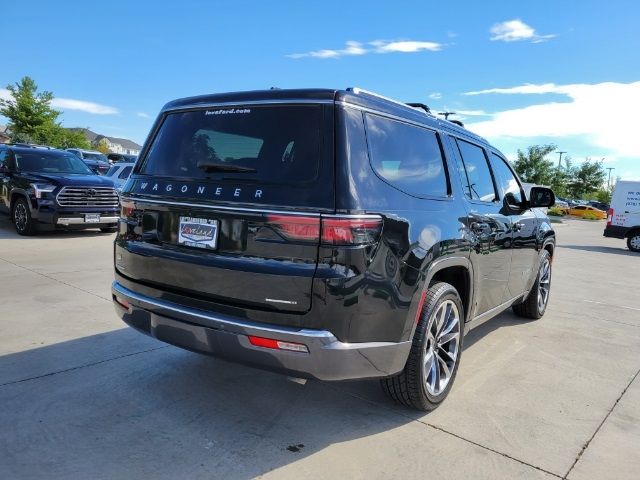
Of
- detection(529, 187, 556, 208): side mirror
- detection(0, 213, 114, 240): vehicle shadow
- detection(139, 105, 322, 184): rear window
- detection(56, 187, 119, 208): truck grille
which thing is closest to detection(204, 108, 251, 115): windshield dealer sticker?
detection(139, 105, 322, 184): rear window

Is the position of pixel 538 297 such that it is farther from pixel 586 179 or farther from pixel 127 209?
pixel 586 179

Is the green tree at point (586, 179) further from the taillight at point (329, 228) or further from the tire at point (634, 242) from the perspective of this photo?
the taillight at point (329, 228)

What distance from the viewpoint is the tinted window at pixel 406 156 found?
116 inches

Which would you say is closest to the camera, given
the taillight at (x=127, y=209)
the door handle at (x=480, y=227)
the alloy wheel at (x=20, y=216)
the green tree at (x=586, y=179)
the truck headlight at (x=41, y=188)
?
the taillight at (x=127, y=209)

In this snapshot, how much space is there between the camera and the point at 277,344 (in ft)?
8.63

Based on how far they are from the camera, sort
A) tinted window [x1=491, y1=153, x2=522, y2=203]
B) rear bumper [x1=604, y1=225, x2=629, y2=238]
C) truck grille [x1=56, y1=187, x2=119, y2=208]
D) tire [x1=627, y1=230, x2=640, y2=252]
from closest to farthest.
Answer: tinted window [x1=491, y1=153, x2=522, y2=203]
truck grille [x1=56, y1=187, x2=119, y2=208]
tire [x1=627, y1=230, x2=640, y2=252]
rear bumper [x1=604, y1=225, x2=629, y2=238]

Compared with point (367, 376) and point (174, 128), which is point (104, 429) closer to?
point (367, 376)

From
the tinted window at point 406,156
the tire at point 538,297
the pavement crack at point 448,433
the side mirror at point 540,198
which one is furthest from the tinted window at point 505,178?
the pavement crack at point 448,433

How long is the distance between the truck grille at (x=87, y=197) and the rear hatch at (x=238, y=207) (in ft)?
26.2

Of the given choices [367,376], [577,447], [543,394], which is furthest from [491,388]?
[367,376]

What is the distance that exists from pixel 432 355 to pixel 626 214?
676 inches

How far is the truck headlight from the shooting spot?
1026 centimetres

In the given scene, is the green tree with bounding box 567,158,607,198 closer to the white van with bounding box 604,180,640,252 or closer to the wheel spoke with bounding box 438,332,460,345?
the white van with bounding box 604,180,640,252

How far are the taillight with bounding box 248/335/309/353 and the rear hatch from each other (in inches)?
6.4
